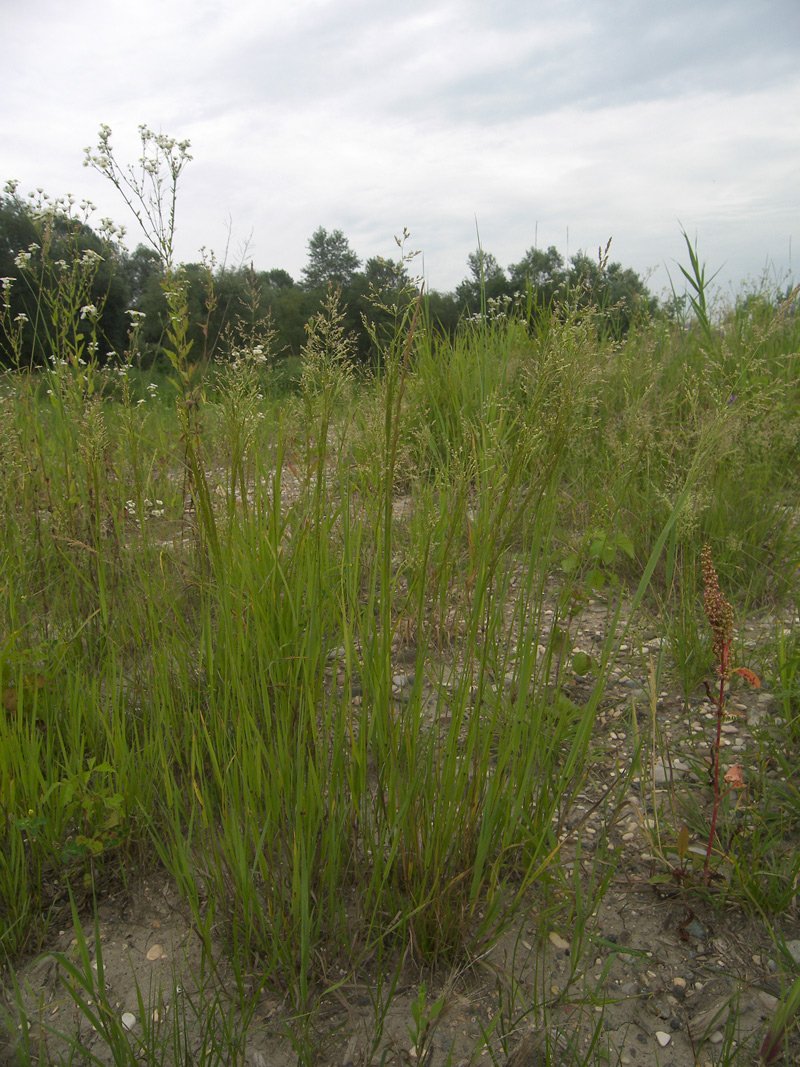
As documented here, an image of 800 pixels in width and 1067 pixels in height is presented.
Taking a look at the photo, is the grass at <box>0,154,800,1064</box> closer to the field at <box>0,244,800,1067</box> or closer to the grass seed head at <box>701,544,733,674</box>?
the field at <box>0,244,800,1067</box>

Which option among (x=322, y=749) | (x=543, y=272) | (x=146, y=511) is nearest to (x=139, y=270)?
(x=543, y=272)

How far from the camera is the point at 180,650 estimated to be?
1.65 metres

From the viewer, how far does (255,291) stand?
7.04ft

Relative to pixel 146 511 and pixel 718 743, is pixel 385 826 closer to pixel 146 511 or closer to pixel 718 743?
pixel 718 743

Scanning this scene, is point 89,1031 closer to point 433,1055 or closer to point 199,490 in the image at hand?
point 433,1055

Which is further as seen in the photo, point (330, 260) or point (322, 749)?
point (330, 260)

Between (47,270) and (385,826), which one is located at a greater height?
(47,270)

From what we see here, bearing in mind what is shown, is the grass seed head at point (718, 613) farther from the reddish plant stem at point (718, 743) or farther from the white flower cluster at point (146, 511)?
the white flower cluster at point (146, 511)

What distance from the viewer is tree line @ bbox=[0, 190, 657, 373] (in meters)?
1.93

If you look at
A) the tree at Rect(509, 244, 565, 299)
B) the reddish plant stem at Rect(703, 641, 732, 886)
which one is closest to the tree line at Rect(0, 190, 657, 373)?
the tree at Rect(509, 244, 565, 299)

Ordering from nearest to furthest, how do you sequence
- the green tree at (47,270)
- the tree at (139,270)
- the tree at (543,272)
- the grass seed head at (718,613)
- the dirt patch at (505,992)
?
the dirt patch at (505,992) → the grass seed head at (718,613) → the green tree at (47,270) → the tree at (543,272) → the tree at (139,270)

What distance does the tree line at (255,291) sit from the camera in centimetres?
193

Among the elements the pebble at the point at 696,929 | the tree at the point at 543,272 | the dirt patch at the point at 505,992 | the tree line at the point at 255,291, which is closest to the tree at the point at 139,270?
the tree line at the point at 255,291

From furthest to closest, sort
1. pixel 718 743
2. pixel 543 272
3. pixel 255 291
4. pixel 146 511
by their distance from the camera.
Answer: pixel 543 272 → pixel 146 511 → pixel 255 291 → pixel 718 743
